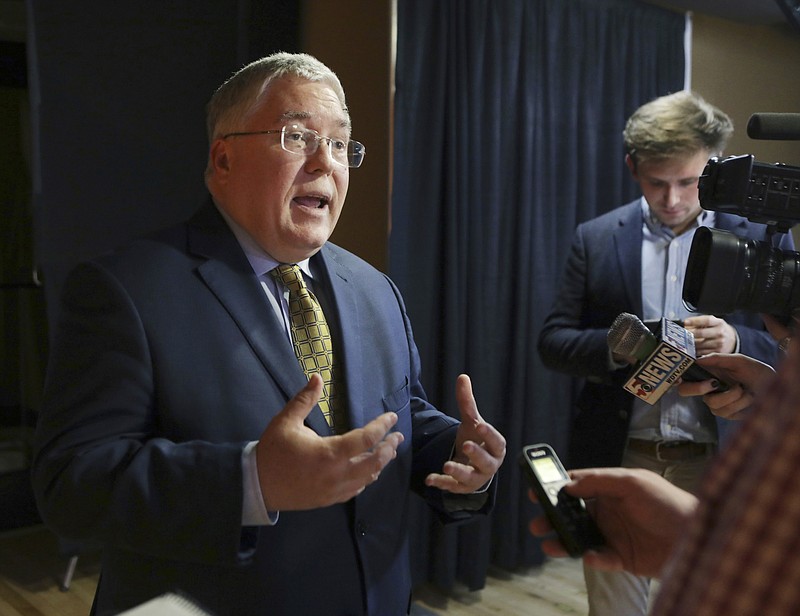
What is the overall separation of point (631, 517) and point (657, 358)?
51 centimetres

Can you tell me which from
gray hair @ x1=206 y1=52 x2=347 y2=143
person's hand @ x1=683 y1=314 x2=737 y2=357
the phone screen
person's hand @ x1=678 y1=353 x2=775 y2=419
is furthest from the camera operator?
person's hand @ x1=683 y1=314 x2=737 y2=357

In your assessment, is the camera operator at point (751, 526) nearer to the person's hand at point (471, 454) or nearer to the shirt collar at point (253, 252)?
the person's hand at point (471, 454)

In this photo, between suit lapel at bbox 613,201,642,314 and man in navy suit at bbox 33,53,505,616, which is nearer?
man in navy suit at bbox 33,53,505,616

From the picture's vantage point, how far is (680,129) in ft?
6.89


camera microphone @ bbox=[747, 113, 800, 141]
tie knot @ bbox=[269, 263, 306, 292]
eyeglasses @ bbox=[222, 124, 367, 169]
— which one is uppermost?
camera microphone @ bbox=[747, 113, 800, 141]

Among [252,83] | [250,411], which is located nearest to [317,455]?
[250,411]

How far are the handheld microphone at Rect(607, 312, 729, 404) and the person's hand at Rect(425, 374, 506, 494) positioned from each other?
0.27 m

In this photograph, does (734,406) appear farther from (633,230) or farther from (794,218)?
(633,230)

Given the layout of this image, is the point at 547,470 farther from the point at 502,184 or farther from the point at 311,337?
the point at 502,184

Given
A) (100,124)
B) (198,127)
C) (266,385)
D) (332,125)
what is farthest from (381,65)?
(266,385)

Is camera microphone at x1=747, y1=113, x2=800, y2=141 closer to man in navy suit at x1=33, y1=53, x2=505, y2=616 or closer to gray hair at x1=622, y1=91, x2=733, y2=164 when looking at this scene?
man in navy suit at x1=33, y1=53, x2=505, y2=616

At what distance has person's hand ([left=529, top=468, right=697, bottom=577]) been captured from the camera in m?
0.84

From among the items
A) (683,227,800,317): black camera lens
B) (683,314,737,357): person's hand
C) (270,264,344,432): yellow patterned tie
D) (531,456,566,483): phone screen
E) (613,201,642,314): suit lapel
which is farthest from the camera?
(613,201,642,314): suit lapel

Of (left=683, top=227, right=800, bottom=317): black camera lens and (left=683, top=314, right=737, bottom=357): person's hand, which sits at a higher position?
(left=683, top=227, right=800, bottom=317): black camera lens
